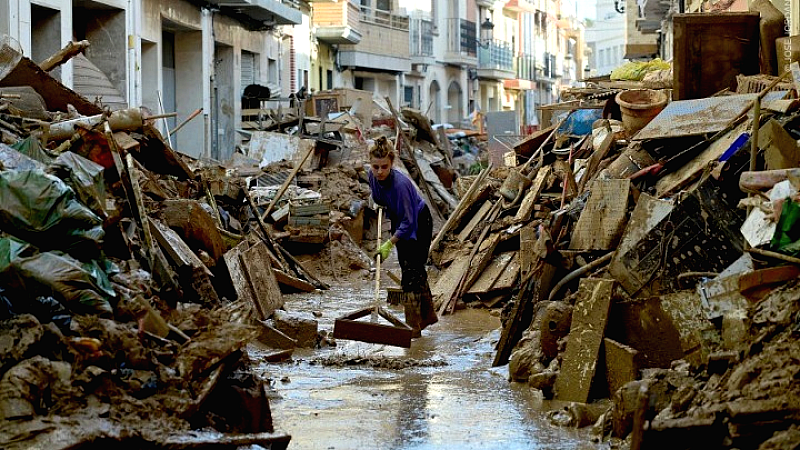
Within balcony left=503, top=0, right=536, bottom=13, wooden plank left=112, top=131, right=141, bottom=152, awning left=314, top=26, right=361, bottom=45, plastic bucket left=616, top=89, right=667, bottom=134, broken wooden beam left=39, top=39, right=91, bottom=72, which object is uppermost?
balcony left=503, top=0, right=536, bottom=13

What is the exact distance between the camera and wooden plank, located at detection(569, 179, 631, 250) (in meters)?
9.08

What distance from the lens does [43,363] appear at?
5.74 meters

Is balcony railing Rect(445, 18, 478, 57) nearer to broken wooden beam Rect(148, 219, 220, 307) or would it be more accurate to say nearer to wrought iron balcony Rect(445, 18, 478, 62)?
wrought iron balcony Rect(445, 18, 478, 62)

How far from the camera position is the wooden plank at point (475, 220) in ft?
47.0

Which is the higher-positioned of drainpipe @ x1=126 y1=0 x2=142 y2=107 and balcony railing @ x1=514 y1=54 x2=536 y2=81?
balcony railing @ x1=514 y1=54 x2=536 y2=81

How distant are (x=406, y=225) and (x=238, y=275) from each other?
1576mm

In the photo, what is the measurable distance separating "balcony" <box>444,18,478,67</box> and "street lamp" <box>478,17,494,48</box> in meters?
2.27

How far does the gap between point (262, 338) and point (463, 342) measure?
5.49 ft

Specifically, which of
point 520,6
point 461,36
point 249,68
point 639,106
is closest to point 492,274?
point 639,106

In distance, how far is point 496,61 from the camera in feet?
207

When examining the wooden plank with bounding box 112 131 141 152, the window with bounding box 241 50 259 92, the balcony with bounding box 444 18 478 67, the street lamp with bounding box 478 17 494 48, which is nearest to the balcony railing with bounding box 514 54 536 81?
the street lamp with bounding box 478 17 494 48

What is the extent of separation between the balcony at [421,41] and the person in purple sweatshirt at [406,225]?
3898 centimetres

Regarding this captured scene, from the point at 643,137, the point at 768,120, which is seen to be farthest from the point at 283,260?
the point at 768,120

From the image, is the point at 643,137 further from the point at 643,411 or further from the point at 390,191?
the point at 643,411
